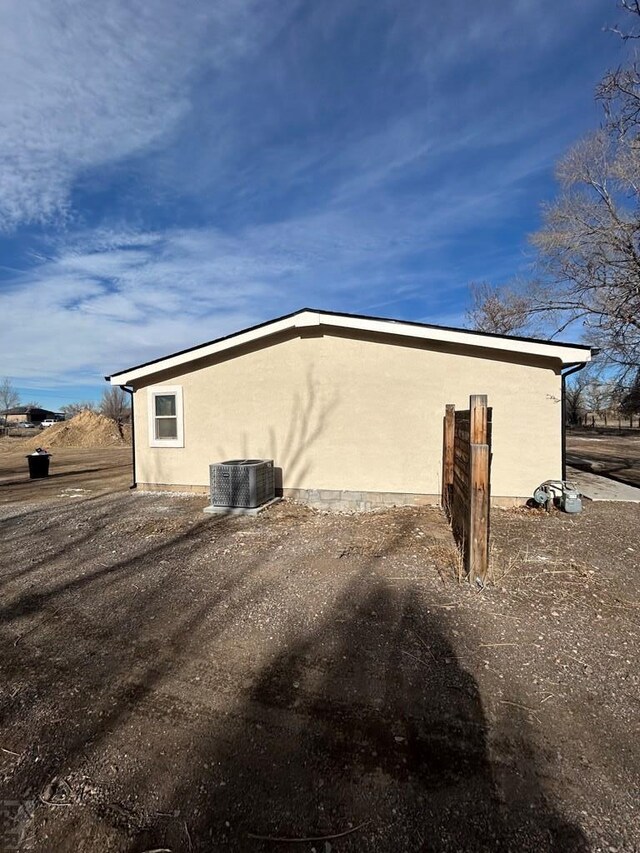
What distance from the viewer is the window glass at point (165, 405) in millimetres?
8288

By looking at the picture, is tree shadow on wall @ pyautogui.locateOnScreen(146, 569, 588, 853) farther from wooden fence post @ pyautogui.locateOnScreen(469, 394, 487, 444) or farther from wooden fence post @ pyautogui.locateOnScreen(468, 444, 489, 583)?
wooden fence post @ pyautogui.locateOnScreen(469, 394, 487, 444)

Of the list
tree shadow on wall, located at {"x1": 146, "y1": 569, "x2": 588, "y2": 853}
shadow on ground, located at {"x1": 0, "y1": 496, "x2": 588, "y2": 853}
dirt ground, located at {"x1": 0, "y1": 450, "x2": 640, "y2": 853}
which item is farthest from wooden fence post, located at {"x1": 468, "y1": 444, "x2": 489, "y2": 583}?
tree shadow on wall, located at {"x1": 146, "y1": 569, "x2": 588, "y2": 853}

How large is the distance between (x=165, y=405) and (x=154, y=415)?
32cm

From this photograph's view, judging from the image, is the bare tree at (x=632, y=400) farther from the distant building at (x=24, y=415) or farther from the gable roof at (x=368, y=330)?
the distant building at (x=24, y=415)

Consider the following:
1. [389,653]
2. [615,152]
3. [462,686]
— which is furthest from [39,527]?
[615,152]

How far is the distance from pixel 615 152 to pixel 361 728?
14.0m

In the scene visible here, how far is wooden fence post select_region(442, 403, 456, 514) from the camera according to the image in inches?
251

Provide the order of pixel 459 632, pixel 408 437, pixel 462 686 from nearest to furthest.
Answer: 1. pixel 462 686
2. pixel 459 632
3. pixel 408 437

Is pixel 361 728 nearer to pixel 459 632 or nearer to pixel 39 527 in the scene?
pixel 459 632

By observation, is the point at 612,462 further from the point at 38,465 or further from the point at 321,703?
the point at 38,465

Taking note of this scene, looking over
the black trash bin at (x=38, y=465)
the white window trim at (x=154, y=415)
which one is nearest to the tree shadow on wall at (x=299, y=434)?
the white window trim at (x=154, y=415)

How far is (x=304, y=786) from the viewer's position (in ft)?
5.55

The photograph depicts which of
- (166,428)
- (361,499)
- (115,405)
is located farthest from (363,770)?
(115,405)

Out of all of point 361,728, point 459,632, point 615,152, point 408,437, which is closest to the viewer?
point 361,728
